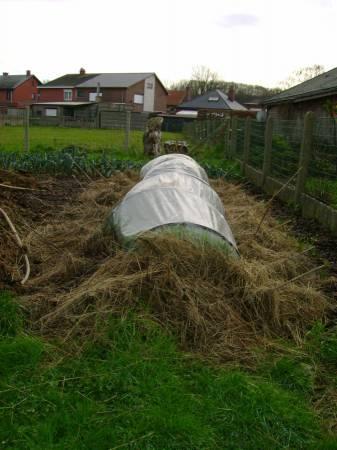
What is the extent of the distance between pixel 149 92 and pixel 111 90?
19.7 feet

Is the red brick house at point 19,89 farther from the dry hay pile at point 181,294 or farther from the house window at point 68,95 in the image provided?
the dry hay pile at point 181,294

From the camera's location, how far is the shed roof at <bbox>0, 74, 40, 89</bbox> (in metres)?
68.3

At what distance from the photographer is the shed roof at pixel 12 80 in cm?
6831

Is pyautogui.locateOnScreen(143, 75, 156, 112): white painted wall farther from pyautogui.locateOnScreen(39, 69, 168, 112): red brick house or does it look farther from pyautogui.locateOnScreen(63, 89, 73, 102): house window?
pyautogui.locateOnScreen(63, 89, 73, 102): house window

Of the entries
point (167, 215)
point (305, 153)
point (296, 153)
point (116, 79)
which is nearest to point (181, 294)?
point (167, 215)

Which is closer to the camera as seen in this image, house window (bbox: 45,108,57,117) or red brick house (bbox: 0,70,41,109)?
house window (bbox: 45,108,57,117)

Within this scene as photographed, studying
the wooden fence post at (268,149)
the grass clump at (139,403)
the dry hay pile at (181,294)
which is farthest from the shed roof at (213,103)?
the grass clump at (139,403)

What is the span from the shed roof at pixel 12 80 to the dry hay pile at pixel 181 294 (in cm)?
6985

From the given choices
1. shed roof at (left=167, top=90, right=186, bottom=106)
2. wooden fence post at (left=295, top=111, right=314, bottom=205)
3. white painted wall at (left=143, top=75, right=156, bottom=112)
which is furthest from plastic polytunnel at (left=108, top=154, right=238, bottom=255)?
shed roof at (left=167, top=90, right=186, bottom=106)

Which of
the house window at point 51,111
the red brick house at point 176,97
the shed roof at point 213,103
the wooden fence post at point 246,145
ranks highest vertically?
the red brick house at point 176,97

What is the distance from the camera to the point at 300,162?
26.4ft

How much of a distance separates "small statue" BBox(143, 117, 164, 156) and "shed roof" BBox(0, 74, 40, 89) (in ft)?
192

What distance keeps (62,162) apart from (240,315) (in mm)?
8435

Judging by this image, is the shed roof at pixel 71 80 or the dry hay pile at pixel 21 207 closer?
the dry hay pile at pixel 21 207
